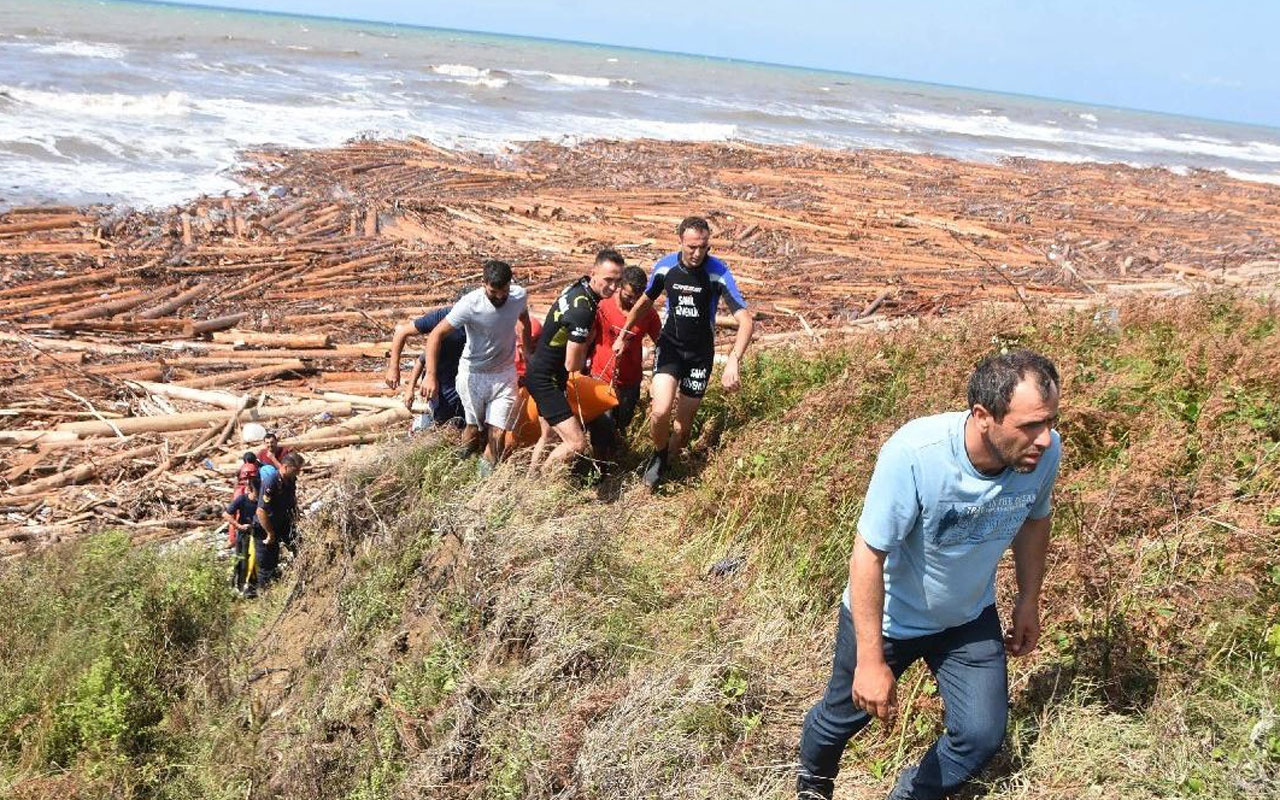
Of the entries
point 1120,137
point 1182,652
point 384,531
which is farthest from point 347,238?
point 1120,137

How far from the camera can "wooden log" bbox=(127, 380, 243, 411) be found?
7.36 meters

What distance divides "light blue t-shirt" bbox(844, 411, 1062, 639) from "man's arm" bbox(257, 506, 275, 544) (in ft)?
13.2

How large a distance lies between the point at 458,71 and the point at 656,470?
143 feet

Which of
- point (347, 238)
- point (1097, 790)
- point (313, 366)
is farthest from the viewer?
point (347, 238)

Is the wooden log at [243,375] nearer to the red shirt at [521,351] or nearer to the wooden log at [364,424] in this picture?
the wooden log at [364,424]

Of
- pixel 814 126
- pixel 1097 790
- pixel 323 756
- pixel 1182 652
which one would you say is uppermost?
pixel 814 126

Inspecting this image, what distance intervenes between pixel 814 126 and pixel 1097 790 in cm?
3945

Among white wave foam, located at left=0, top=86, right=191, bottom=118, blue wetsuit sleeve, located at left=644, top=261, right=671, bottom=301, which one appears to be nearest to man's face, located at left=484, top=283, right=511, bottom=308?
blue wetsuit sleeve, located at left=644, top=261, right=671, bottom=301

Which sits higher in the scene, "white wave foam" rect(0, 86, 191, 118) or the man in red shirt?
"white wave foam" rect(0, 86, 191, 118)

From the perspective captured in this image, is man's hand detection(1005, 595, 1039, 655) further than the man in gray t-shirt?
No

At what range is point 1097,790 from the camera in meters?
3.18

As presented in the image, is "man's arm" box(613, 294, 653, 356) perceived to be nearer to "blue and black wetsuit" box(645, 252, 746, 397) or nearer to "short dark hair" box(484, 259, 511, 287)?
"blue and black wetsuit" box(645, 252, 746, 397)

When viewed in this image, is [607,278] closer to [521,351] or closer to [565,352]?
[565,352]

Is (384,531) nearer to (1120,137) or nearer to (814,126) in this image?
(814,126)
